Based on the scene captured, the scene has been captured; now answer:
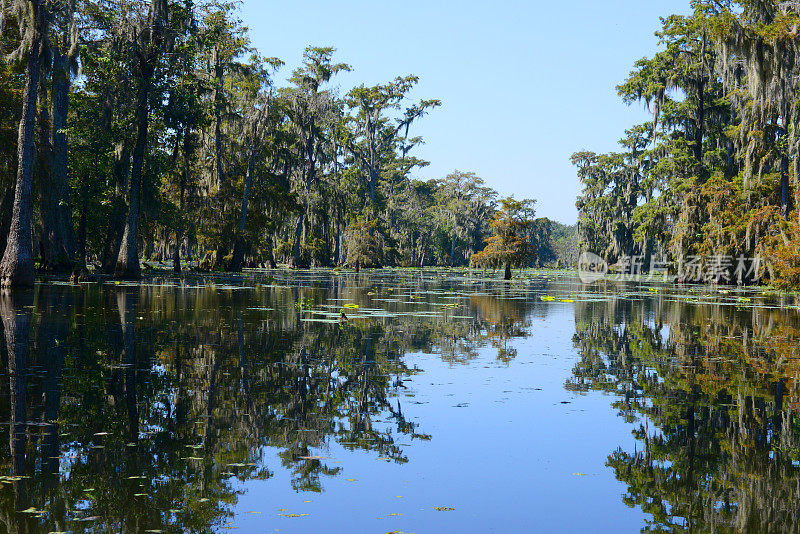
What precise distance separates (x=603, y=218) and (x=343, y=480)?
72.7m

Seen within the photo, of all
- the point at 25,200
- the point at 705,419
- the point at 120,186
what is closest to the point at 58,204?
the point at 120,186

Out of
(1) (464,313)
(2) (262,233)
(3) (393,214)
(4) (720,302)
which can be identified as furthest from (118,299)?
(3) (393,214)

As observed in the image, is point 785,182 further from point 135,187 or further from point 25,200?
point 25,200

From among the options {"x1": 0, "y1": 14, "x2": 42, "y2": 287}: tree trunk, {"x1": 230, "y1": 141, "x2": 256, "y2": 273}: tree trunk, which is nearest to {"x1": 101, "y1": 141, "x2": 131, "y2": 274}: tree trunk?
{"x1": 230, "y1": 141, "x2": 256, "y2": 273}: tree trunk

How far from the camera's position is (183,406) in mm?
6738

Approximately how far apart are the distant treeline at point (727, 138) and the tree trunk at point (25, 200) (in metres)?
24.6

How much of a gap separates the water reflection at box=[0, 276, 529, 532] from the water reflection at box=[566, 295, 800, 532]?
176cm

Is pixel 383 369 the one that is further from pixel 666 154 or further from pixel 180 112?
pixel 666 154

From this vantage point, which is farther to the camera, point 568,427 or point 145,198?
point 145,198

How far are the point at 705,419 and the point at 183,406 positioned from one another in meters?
4.98

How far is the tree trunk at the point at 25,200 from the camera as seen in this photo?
2181 centimetres

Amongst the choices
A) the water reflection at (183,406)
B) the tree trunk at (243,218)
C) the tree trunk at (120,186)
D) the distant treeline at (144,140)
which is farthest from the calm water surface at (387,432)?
the tree trunk at (243,218)

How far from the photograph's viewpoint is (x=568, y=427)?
650 centimetres

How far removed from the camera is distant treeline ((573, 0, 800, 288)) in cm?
2780
